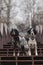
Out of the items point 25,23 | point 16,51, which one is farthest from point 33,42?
point 25,23

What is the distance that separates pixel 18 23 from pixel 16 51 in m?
10.6

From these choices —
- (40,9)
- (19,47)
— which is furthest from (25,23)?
(19,47)

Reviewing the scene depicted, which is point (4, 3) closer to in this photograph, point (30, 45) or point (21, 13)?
point (21, 13)

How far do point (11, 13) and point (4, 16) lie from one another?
587mm

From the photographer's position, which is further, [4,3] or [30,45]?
[4,3]

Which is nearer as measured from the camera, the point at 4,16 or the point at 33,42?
the point at 33,42

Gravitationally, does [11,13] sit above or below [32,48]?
above

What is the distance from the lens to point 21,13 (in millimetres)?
17094

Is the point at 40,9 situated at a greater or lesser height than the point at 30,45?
greater

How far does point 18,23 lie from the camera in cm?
1680

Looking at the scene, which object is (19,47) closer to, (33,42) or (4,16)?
(33,42)

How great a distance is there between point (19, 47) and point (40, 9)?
35.7 feet

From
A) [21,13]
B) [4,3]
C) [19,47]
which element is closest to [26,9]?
[21,13]

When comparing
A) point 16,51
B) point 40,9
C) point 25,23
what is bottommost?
point 16,51
